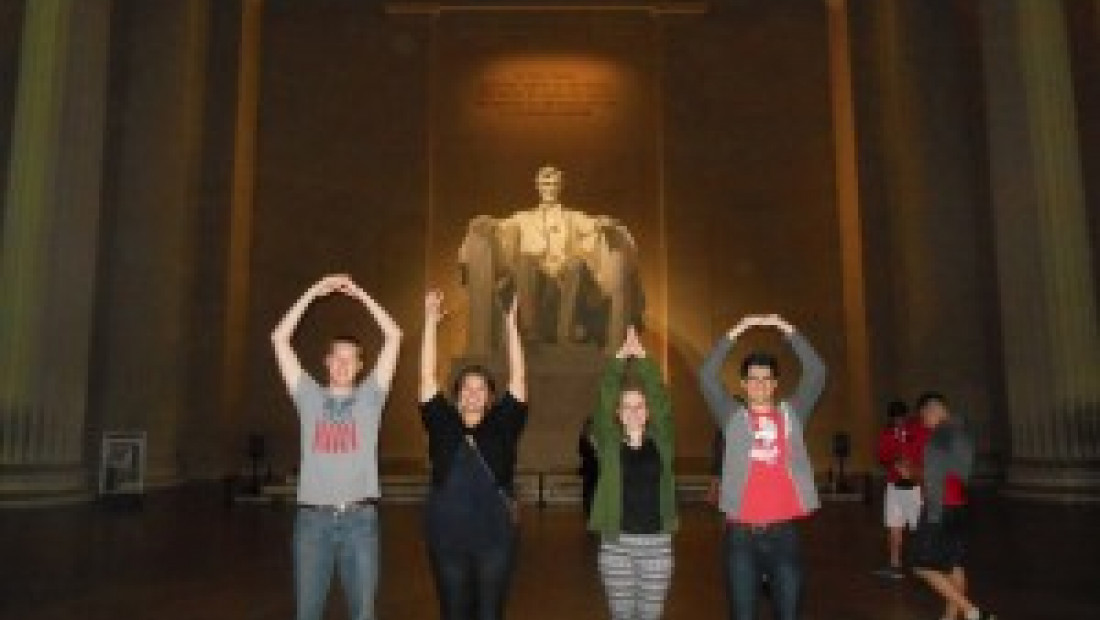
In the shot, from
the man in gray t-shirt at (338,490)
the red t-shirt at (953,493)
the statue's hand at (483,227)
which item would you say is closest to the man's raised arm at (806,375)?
the red t-shirt at (953,493)

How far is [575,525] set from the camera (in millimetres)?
8133

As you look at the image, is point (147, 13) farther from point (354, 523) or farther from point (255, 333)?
point (354, 523)

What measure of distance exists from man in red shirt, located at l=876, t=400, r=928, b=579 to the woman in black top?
3.17 metres

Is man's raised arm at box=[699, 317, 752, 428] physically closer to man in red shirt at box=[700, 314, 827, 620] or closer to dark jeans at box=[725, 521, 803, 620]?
man in red shirt at box=[700, 314, 827, 620]

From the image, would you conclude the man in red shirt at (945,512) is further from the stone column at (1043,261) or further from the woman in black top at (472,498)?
the stone column at (1043,261)

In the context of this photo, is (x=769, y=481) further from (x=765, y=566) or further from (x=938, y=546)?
(x=938, y=546)

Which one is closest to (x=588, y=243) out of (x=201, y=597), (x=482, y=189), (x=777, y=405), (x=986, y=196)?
(x=482, y=189)

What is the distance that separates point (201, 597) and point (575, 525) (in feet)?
13.0

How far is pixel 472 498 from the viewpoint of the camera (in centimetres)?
293

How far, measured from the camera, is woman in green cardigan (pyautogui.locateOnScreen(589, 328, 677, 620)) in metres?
2.99

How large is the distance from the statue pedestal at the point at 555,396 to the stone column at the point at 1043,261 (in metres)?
5.08

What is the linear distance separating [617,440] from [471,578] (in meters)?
0.68

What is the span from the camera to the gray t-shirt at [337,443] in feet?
9.98

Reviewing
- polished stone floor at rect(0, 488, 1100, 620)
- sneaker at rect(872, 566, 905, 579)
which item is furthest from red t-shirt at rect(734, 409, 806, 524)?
sneaker at rect(872, 566, 905, 579)
